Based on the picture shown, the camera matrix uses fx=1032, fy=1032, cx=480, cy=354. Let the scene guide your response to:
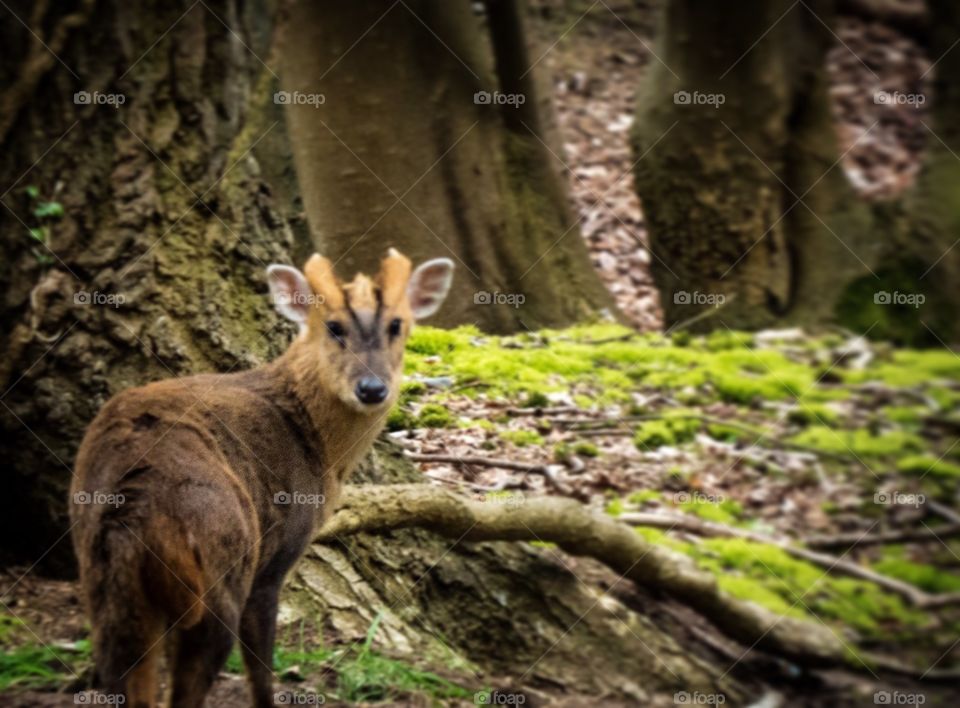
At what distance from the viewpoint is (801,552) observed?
189 inches

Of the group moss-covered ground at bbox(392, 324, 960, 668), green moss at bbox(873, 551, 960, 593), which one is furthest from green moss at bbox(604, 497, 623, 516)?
green moss at bbox(873, 551, 960, 593)

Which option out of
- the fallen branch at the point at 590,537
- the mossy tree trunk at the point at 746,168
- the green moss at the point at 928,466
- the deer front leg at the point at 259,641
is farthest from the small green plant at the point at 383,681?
the mossy tree trunk at the point at 746,168

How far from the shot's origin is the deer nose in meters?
4.46

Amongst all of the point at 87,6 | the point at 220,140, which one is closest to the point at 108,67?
the point at 87,6

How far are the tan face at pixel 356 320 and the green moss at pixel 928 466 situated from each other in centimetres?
232

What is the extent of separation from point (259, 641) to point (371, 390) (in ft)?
3.69

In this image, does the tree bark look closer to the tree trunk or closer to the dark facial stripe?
the dark facial stripe

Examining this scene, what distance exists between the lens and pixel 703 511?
198 inches

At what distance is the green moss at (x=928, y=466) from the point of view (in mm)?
4805

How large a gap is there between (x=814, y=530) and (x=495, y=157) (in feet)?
9.48

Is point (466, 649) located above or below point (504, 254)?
below

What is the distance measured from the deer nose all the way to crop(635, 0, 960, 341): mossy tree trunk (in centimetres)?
282

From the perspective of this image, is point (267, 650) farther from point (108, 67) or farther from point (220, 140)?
point (108, 67)

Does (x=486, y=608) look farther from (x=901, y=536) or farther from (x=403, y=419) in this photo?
(x=901, y=536)
